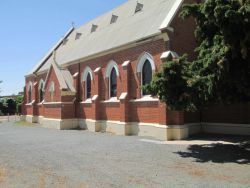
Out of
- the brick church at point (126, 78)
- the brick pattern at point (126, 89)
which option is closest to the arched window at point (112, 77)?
the brick church at point (126, 78)

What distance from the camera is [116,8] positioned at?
3225 centimetres

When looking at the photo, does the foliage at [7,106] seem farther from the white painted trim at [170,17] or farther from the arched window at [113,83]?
the white painted trim at [170,17]

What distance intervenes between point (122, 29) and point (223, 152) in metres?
15.6

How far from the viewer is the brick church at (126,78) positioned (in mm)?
18859

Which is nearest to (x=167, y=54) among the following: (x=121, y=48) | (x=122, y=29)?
(x=121, y=48)

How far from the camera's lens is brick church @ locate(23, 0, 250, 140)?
18.9m

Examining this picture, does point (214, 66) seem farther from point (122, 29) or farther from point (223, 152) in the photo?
point (122, 29)

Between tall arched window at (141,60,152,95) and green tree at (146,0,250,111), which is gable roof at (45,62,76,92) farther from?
green tree at (146,0,250,111)

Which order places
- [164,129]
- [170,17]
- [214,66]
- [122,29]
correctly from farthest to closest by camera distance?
1. [122,29]
2. [170,17]
3. [164,129]
4. [214,66]

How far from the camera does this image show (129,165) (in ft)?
37.9

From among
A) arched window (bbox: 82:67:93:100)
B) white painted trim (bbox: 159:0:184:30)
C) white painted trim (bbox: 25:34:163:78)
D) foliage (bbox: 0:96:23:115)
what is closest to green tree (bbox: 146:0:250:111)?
white painted trim (bbox: 159:0:184:30)

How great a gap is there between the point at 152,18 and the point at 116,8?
10708 millimetres

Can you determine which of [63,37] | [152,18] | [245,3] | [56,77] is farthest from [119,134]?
[63,37]

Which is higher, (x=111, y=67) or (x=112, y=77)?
(x=111, y=67)
